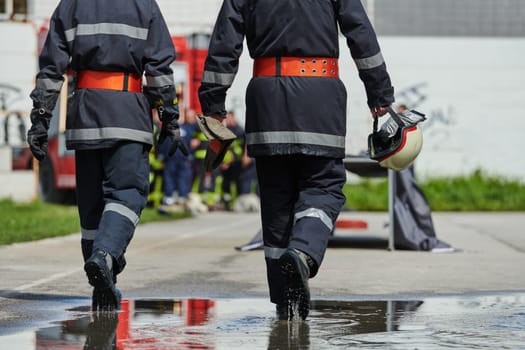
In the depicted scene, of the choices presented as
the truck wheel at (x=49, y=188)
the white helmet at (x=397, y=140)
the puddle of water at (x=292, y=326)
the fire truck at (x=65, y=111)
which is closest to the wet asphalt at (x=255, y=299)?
the puddle of water at (x=292, y=326)

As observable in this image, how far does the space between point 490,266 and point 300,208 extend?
4.06m

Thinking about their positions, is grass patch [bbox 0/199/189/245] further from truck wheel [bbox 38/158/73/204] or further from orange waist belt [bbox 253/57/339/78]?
orange waist belt [bbox 253/57/339/78]

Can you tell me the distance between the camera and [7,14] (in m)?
26.5

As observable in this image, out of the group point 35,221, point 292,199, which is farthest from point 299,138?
point 35,221

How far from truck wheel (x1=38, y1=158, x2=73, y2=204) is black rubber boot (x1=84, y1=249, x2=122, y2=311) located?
17463 mm

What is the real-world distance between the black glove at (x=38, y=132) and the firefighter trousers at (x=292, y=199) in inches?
47.2

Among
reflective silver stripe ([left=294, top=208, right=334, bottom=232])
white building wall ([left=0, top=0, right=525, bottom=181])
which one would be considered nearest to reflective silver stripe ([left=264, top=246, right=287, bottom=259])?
reflective silver stripe ([left=294, top=208, right=334, bottom=232])

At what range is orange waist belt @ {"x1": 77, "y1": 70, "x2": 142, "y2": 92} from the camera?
6.90 metres

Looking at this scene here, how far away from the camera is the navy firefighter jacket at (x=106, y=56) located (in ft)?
22.5

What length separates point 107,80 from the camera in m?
6.90

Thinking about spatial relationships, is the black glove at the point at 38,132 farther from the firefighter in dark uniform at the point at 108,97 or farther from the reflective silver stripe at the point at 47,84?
the reflective silver stripe at the point at 47,84

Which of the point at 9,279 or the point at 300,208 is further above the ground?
the point at 300,208

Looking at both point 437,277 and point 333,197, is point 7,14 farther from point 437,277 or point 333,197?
point 333,197

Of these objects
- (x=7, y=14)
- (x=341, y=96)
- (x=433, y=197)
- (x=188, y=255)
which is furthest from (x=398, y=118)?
(x=7, y=14)
